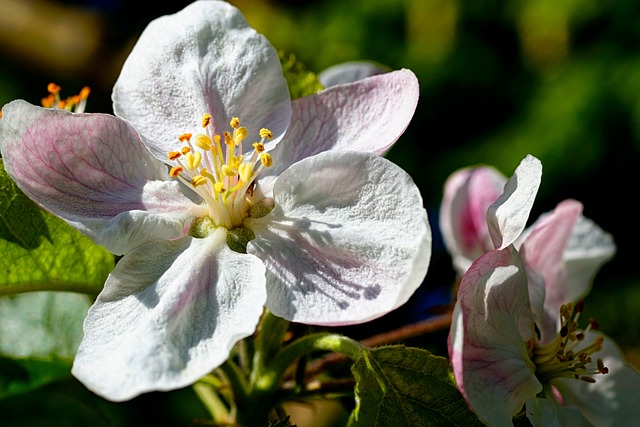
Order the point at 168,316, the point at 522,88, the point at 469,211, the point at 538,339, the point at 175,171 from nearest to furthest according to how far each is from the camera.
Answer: the point at 168,316 → the point at 175,171 → the point at 538,339 → the point at 469,211 → the point at 522,88

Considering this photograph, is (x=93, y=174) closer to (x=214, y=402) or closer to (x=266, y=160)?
(x=266, y=160)

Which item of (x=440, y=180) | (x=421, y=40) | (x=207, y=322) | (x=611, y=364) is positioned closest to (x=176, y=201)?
(x=207, y=322)

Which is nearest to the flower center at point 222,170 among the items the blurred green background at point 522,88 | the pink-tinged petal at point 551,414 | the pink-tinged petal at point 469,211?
the pink-tinged petal at point 551,414

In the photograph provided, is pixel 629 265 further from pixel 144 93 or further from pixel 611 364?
pixel 144 93

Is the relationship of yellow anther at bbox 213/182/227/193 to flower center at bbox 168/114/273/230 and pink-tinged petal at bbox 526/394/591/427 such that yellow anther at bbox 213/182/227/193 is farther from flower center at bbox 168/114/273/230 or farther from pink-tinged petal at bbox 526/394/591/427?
pink-tinged petal at bbox 526/394/591/427

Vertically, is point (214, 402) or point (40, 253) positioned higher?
point (40, 253)

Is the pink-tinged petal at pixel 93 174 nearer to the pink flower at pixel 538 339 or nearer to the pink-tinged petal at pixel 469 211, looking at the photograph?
the pink flower at pixel 538 339

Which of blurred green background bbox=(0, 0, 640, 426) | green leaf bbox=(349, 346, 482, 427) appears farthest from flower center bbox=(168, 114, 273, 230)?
blurred green background bbox=(0, 0, 640, 426)

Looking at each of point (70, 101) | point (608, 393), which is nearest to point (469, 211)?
point (608, 393)
